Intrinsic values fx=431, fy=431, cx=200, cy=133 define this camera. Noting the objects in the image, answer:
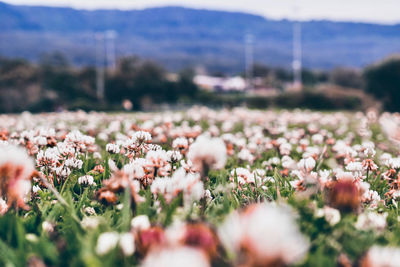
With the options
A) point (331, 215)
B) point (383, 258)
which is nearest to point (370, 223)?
point (331, 215)

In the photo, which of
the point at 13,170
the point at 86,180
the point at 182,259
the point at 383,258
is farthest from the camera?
the point at 86,180

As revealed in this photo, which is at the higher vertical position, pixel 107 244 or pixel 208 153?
pixel 208 153

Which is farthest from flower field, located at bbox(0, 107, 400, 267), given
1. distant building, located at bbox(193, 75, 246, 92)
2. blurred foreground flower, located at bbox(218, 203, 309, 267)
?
distant building, located at bbox(193, 75, 246, 92)

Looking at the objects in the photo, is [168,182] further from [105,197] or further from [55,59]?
[55,59]

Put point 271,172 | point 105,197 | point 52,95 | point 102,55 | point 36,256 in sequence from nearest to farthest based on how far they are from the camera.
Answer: point 36,256 → point 105,197 → point 271,172 → point 52,95 → point 102,55

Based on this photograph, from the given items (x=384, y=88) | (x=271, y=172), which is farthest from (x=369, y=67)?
(x=271, y=172)

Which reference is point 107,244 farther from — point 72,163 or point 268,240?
point 72,163

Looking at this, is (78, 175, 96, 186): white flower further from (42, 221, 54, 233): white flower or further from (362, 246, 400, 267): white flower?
(362, 246, 400, 267): white flower

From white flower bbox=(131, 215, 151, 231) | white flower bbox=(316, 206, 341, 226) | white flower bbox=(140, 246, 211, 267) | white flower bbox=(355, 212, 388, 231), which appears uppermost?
white flower bbox=(140, 246, 211, 267)

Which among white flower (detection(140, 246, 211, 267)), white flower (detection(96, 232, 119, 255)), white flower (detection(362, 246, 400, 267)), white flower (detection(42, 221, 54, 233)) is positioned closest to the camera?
white flower (detection(140, 246, 211, 267))

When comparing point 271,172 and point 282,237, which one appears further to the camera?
point 271,172

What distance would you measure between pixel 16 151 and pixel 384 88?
95.8 ft

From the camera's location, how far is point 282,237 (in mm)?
860

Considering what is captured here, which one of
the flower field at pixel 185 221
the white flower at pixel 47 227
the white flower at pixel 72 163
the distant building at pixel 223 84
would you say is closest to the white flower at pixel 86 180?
the flower field at pixel 185 221
